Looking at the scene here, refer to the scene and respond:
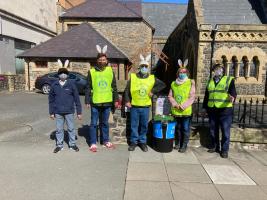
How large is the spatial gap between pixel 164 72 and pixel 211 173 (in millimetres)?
27752

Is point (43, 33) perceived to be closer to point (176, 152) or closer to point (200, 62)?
point (200, 62)

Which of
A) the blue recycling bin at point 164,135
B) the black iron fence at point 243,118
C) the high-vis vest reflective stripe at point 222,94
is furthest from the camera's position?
the black iron fence at point 243,118

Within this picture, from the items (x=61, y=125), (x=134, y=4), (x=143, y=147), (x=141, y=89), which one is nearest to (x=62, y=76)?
(x=61, y=125)

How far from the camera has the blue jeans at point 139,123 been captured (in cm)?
598

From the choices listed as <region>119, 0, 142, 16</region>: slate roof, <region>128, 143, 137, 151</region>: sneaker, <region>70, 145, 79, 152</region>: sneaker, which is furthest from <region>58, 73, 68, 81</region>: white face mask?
<region>119, 0, 142, 16</region>: slate roof

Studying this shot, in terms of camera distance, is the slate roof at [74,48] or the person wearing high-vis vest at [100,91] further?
the slate roof at [74,48]

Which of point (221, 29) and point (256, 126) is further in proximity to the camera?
point (221, 29)

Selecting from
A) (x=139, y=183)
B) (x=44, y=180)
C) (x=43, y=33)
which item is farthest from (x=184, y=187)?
(x=43, y=33)

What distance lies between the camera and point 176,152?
610cm

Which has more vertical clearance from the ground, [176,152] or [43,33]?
[43,33]

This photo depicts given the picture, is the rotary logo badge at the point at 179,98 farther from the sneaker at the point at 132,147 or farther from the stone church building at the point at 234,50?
the stone church building at the point at 234,50

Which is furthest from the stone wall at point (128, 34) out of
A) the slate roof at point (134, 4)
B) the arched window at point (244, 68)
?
the arched window at point (244, 68)

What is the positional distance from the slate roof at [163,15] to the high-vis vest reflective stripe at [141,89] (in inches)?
1296

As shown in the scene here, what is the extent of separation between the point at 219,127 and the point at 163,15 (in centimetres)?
3627
